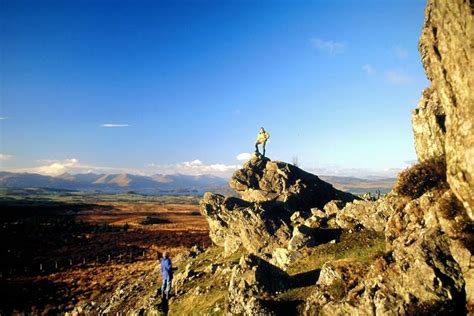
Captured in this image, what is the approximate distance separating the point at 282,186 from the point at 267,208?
271 inches

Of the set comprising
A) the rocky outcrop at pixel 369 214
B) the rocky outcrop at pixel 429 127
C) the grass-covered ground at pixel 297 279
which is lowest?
the grass-covered ground at pixel 297 279

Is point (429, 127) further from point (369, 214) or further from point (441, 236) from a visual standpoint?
point (369, 214)

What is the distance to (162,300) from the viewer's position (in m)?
28.7

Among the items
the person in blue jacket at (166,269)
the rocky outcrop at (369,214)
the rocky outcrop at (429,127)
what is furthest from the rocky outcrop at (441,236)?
the person in blue jacket at (166,269)

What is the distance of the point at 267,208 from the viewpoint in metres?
39.6

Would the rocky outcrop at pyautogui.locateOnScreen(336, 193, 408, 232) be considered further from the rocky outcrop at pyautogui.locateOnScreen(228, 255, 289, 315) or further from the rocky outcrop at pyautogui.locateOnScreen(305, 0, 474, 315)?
the rocky outcrop at pyautogui.locateOnScreen(228, 255, 289, 315)

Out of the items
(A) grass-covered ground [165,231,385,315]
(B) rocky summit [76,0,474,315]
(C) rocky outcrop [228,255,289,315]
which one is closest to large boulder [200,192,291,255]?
(B) rocky summit [76,0,474,315]

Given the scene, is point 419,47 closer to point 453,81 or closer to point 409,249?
point 453,81

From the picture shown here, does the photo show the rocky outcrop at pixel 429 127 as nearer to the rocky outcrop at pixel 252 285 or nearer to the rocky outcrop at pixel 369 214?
the rocky outcrop at pixel 369 214

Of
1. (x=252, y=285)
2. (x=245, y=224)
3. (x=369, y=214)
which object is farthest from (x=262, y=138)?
(x=252, y=285)

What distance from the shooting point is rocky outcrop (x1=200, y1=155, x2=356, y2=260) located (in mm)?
35656

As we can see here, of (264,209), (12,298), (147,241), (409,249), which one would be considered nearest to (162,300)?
(264,209)

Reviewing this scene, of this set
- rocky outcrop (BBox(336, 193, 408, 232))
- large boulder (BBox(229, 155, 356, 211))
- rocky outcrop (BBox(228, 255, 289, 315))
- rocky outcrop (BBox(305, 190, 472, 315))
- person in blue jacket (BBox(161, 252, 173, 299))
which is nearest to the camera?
rocky outcrop (BBox(305, 190, 472, 315))

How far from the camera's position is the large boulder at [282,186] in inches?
1773
